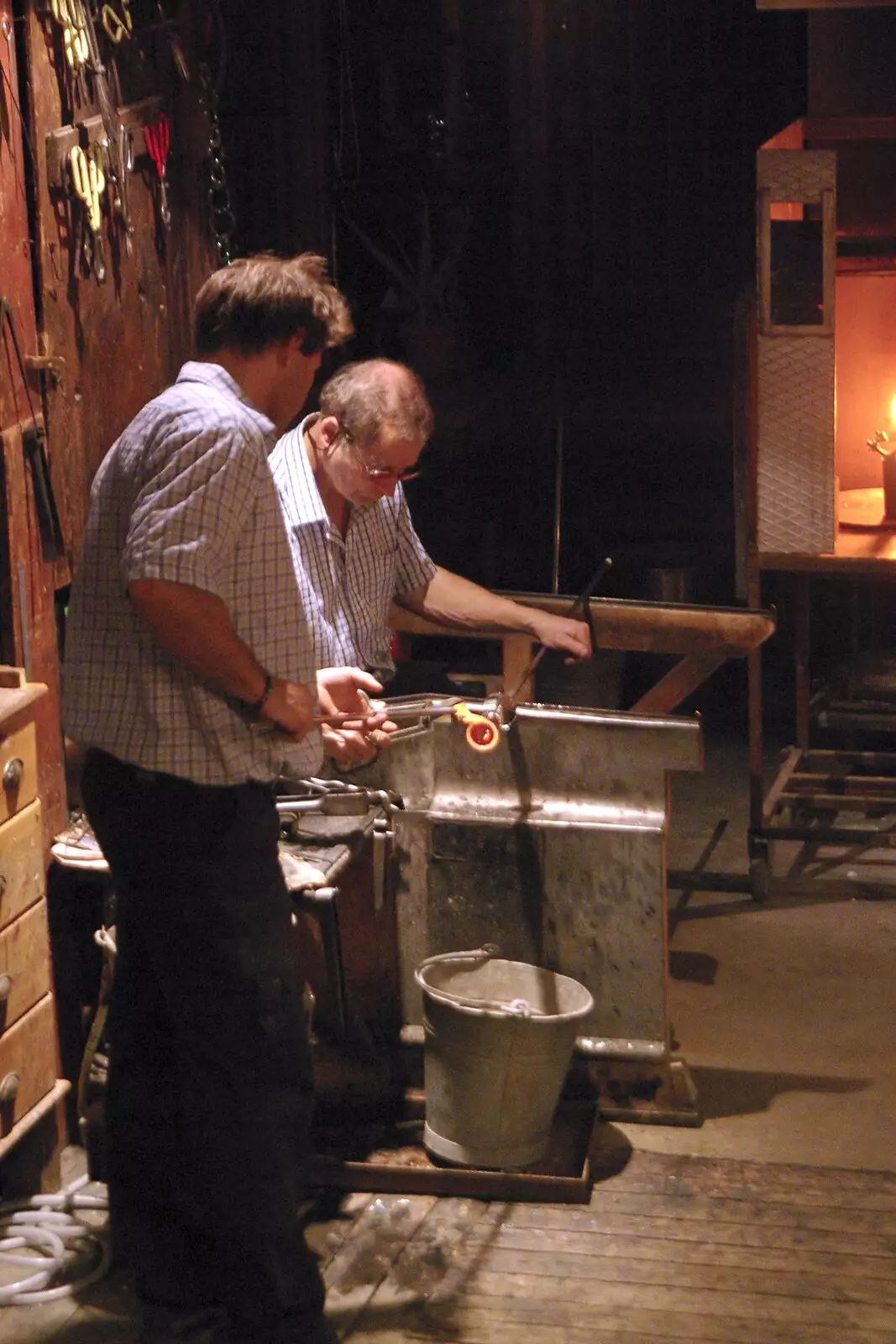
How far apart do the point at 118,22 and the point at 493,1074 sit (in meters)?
2.90

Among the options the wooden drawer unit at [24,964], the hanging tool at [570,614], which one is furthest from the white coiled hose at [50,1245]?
the hanging tool at [570,614]

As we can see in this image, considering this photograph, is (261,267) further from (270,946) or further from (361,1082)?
(361,1082)

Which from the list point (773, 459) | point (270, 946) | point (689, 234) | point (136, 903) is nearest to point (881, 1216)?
point (270, 946)

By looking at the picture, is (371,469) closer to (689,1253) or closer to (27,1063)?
(27,1063)

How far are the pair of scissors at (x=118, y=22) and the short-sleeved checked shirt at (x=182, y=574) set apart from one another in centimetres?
173

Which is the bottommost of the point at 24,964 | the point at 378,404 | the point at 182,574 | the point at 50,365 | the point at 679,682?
the point at 24,964

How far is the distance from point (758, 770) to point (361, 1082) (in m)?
2.41

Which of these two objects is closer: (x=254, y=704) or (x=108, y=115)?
(x=254, y=704)

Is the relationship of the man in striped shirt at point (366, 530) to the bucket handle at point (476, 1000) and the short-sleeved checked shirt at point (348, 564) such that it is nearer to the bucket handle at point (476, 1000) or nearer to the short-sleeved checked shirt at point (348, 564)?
the short-sleeved checked shirt at point (348, 564)

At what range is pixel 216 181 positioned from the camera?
5180 millimetres

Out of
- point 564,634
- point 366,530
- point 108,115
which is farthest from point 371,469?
point 108,115

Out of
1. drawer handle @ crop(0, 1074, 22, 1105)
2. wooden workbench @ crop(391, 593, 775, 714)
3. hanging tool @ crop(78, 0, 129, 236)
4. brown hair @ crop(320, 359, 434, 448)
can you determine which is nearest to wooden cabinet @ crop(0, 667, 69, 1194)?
drawer handle @ crop(0, 1074, 22, 1105)

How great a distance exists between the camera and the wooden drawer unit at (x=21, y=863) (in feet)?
11.5

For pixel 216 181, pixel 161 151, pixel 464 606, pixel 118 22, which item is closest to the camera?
pixel 118 22
